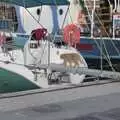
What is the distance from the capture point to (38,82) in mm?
10961

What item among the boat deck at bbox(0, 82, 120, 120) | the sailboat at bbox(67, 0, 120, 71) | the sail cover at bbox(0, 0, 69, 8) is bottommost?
the boat deck at bbox(0, 82, 120, 120)

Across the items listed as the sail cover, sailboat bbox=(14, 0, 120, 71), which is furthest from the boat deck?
the sail cover

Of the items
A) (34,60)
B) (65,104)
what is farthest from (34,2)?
(65,104)

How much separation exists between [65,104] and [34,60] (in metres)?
5.54

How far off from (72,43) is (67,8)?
257 cm

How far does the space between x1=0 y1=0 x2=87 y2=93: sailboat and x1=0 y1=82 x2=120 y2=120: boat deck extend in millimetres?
1623

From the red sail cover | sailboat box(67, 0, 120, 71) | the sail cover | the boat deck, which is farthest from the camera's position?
the sail cover

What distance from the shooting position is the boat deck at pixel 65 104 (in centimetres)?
730

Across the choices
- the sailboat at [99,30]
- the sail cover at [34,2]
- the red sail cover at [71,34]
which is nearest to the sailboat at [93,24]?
the sailboat at [99,30]

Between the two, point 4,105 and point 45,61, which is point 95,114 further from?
point 45,61

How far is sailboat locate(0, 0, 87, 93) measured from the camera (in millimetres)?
10727

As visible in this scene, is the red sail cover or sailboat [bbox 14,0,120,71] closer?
the red sail cover

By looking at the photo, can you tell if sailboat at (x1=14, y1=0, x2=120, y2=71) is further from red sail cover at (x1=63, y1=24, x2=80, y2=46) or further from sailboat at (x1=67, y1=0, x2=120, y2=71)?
red sail cover at (x1=63, y1=24, x2=80, y2=46)

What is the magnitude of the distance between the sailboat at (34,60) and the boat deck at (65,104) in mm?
1623
